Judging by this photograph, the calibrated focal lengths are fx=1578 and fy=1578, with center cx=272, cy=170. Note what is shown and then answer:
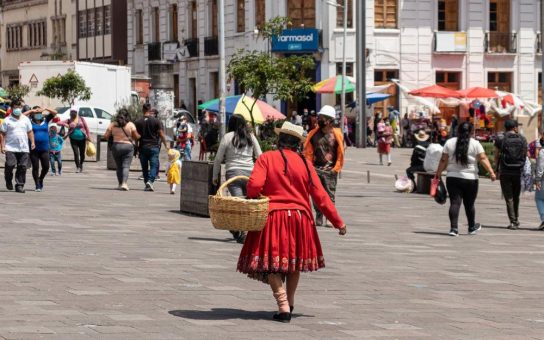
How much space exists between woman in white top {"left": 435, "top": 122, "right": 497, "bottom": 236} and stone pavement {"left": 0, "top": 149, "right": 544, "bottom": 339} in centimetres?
58

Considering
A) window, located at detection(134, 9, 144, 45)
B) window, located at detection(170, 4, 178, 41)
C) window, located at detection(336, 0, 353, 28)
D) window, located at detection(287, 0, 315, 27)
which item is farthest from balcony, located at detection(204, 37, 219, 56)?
window, located at detection(134, 9, 144, 45)

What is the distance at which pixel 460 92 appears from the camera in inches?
2196

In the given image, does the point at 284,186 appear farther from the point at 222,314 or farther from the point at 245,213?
the point at 222,314

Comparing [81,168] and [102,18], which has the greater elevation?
[102,18]

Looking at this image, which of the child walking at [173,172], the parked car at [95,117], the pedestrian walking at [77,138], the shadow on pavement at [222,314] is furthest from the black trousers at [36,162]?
the parked car at [95,117]

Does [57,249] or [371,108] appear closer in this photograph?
[57,249]

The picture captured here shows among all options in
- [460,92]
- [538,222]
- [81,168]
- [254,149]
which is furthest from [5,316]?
[460,92]

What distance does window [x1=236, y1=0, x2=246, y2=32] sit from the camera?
6781 cm

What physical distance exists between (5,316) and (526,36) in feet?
185

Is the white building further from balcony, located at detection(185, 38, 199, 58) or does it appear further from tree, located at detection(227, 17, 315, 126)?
tree, located at detection(227, 17, 315, 126)

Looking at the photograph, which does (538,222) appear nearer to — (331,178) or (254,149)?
(331,178)

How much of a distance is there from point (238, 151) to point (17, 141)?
31.1 ft

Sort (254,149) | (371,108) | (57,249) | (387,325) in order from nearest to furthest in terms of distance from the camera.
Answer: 1. (387,325)
2. (57,249)
3. (254,149)
4. (371,108)

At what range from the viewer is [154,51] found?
7725cm
